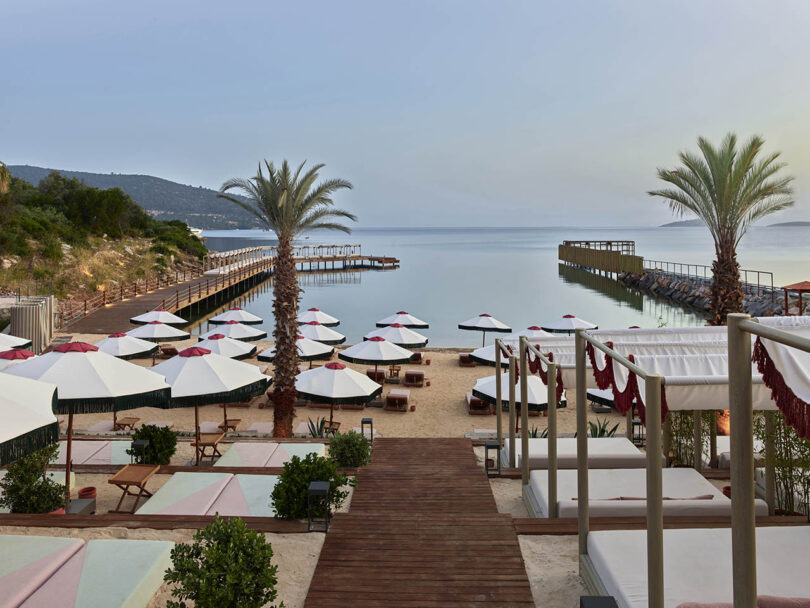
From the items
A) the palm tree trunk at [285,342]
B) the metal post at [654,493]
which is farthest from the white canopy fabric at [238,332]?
the metal post at [654,493]

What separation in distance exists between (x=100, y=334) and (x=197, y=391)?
1735cm

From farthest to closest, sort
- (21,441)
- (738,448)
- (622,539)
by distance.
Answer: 1. (622,539)
2. (21,441)
3. (738,448)

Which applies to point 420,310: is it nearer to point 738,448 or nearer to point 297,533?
point 297,533

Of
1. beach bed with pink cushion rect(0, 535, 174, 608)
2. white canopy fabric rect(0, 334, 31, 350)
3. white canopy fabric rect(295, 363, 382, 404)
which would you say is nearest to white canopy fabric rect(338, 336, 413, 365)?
white canopy fabric rect(295, 363, 382, 404)


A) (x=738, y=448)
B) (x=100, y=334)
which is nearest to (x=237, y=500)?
(x=738, y=448)

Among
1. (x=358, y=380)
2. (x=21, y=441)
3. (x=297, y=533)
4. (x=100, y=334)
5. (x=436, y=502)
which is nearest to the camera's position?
(x=21, y=441)

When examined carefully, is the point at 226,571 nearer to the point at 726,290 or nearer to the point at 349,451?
the point at 349,451

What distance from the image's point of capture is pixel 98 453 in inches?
376

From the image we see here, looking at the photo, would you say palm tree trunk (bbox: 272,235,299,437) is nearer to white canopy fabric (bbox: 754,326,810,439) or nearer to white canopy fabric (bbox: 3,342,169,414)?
white canopy fabric (bbox: 3,342,169,414)

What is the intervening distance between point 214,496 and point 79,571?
2.17m

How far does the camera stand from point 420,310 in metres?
45.3

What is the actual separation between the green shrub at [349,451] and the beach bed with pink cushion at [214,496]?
1542 millimetres

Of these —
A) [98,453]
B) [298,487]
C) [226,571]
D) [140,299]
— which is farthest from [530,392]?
[140,299]

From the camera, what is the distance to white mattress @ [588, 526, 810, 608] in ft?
14.5
